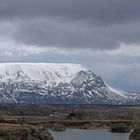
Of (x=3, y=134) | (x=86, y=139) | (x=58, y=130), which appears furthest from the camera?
(x=58, y=130)

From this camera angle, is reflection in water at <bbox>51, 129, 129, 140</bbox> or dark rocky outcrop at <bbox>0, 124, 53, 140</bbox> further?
reflection in water at <bbox>51, 129, 129, 140</bbox>

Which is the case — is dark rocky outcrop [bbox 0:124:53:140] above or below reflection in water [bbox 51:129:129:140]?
above

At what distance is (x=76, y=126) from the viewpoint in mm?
186375

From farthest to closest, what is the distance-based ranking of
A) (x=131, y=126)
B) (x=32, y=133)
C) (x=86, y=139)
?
(x=131, y=126) < (x=86, y=139) < (x=32, y=133)

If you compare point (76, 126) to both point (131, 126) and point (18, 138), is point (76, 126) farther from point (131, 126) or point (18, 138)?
point (18, 138)

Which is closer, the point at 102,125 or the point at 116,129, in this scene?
the point at 116,129

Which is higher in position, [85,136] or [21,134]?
[21,134]

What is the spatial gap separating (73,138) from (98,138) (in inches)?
295

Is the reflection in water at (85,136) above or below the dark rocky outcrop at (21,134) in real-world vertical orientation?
below

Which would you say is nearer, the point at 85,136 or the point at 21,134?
the point at 21,134

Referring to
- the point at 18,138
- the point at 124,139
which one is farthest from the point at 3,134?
the point at 124,139

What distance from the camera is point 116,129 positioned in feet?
543

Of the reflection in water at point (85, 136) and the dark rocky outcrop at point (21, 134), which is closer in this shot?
the dark rocky outcrop at point (21, 134)

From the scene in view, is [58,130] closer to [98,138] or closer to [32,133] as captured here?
[98,138]
